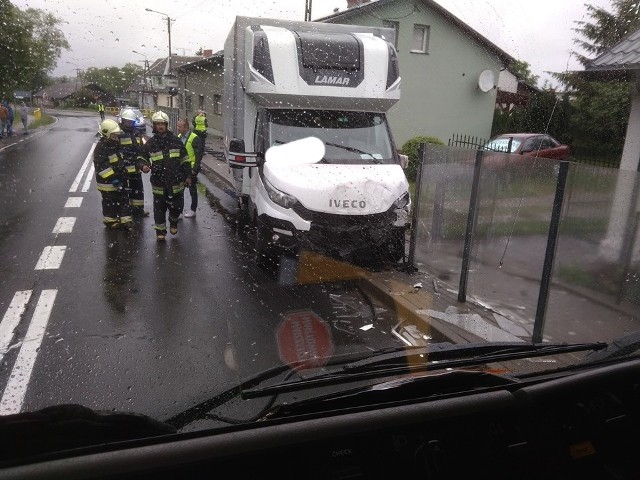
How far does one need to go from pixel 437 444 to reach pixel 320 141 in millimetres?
5379

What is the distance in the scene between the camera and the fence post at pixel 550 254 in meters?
4.21

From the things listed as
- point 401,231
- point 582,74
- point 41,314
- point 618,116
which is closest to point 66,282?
point 41,314

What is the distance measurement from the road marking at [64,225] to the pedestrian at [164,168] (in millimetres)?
1646

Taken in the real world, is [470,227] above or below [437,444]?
below

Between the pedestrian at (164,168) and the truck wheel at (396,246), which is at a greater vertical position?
the pedestrian at (164,168)

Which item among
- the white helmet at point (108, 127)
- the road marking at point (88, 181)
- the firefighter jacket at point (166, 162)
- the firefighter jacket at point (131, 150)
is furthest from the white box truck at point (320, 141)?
the road marking at point (88, 181)

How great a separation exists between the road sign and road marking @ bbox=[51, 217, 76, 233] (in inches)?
208

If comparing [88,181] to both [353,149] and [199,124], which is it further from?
[353,149]

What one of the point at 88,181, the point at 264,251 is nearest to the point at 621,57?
the point at 264,251

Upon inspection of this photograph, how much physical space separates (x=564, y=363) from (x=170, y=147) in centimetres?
678

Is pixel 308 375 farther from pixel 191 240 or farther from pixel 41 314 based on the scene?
pixel 191 240

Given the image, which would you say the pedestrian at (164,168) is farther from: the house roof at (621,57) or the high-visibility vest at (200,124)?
the house roof at (621,57)

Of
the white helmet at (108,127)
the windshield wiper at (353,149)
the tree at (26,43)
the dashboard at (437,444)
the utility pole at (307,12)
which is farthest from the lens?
the utility pole at (307,12)

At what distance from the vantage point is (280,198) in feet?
18.8
